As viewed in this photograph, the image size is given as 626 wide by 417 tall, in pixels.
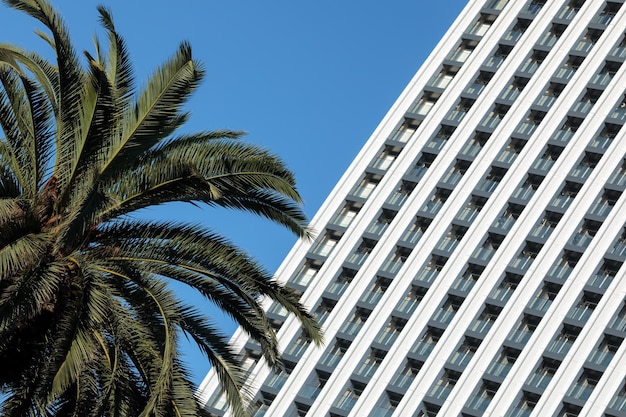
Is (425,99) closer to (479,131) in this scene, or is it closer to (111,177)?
(479,131)

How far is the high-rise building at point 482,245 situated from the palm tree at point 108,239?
43.0 metres

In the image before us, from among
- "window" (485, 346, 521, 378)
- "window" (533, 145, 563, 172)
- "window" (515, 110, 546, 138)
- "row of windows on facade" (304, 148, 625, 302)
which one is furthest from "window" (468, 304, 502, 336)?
"window" (515, 110, 546, 138)

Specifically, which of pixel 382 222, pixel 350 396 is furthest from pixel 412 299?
pixel 350 396

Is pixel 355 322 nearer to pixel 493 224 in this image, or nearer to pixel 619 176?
pixel 493 224

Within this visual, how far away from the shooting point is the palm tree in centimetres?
2375

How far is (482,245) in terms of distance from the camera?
73500 mm

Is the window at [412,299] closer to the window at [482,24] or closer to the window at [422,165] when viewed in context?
the window at [422,165]

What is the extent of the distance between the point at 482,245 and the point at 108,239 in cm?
5007

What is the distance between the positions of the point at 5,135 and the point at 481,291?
48.4 metres

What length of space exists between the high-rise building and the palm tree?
141 feet

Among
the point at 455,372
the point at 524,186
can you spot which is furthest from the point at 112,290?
the point at 524,186

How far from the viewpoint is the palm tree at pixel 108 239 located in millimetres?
23750

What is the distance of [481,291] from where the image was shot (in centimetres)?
7131

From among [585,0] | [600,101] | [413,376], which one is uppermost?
[585,0]
